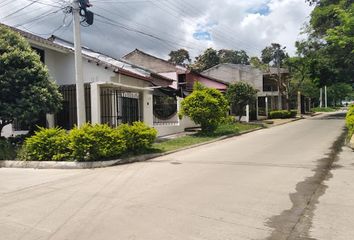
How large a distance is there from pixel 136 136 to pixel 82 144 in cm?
218

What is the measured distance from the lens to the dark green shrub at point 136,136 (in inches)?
538

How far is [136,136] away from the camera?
1390 centimetres

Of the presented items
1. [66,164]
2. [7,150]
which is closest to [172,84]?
[7,150]

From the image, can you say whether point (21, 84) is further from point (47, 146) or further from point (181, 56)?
point (181, 56)

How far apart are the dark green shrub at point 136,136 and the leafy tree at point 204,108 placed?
714 centimetres

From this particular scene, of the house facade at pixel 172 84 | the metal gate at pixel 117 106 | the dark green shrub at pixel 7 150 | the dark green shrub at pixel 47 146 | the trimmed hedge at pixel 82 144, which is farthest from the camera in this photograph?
the house facade at pixel 172 84

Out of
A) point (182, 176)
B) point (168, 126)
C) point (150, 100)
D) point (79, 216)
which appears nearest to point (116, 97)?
point (150, 100)

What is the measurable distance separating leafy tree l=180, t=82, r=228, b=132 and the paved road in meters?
8.72

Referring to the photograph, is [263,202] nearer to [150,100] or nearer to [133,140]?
[133,140]

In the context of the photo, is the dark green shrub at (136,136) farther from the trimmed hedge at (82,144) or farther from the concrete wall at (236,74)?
the concrete wall at (236,74)

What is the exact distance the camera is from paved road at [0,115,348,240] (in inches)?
223

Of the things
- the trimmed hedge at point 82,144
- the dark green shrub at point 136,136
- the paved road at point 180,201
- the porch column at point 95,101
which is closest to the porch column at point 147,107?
the porch column at point 95,101

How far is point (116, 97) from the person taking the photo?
737 inches

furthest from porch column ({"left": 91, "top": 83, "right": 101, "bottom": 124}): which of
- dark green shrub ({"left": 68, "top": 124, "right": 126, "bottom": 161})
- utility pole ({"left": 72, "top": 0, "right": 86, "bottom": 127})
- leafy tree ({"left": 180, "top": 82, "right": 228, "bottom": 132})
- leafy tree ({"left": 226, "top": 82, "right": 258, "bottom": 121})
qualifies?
leafy tree ({"left": 226, "top": 82, "right": 258, "bottom": 121})
